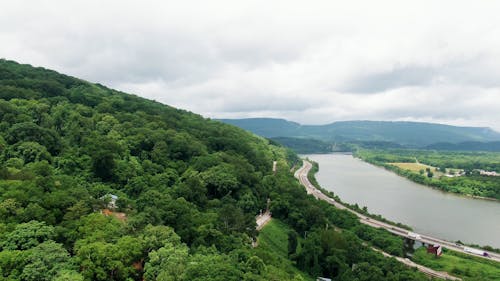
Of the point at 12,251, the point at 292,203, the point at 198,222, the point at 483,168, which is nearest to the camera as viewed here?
the point at 12,251

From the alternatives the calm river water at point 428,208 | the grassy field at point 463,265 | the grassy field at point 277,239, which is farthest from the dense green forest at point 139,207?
the calm river water at point 428,208

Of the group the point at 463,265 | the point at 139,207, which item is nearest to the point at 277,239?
the point at 139,207

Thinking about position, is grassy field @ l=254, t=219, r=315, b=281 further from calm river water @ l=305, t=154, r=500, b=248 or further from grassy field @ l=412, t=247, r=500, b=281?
calm river water @ l=305, t=154, r=500, b=248

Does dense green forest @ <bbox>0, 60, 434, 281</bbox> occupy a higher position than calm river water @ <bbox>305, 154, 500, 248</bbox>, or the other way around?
dense green forest @ <bbox>0, 60, 434, 281</bbox>

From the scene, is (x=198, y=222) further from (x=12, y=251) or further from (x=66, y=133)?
(x=66, y=133)

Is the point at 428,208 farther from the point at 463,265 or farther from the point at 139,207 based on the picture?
the point at 139,207

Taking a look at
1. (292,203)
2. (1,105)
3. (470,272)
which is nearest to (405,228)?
(470,272)

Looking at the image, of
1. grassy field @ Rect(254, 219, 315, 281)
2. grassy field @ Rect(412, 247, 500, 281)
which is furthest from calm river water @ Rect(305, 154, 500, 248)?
grassy field @ Rect(254, 219, 315, 281)
